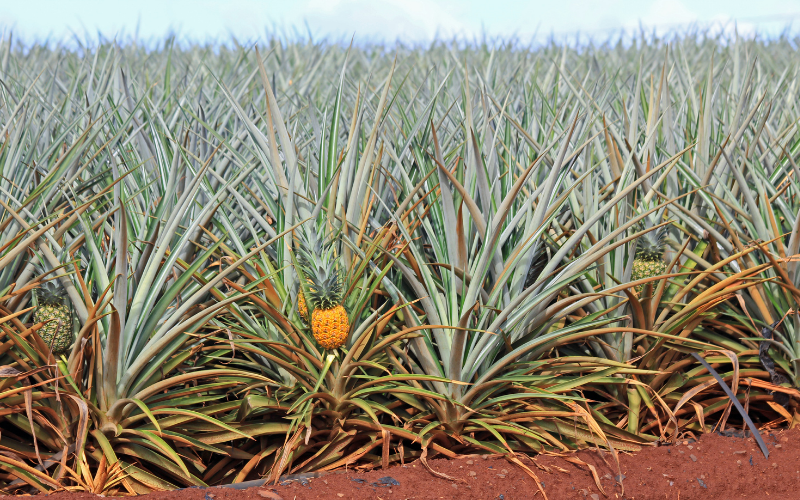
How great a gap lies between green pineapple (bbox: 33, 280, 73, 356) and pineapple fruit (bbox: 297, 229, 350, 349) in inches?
21.2

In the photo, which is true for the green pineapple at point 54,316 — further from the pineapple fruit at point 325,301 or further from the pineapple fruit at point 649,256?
the pineapple fruit at point 649,256

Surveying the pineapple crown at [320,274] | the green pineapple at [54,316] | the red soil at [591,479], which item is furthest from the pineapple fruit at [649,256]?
the green pineapple at [54,316]

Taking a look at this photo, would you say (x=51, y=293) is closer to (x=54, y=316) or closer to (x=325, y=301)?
(x=54, y=316)

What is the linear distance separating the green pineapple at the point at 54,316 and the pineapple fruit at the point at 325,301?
54 cm

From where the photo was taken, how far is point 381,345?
140cm

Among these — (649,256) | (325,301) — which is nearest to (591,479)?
(649,256)

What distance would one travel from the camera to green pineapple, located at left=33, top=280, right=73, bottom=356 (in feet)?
4.59

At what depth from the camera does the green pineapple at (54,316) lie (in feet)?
4.59

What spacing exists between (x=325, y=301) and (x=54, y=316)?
609 millimetres

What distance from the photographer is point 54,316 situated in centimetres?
140

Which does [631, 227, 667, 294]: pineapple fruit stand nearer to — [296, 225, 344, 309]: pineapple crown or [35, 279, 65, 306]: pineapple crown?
[296, 225, 344, 309]: pineapple crown

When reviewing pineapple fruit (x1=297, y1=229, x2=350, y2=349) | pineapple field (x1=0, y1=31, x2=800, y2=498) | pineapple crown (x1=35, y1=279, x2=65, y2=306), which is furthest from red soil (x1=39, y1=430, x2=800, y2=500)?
pineapple crown (x1=35, y1=279, x2=65, y2=306)

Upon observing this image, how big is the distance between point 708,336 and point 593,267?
1.34 ft

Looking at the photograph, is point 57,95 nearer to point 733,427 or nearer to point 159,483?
point 159,483
